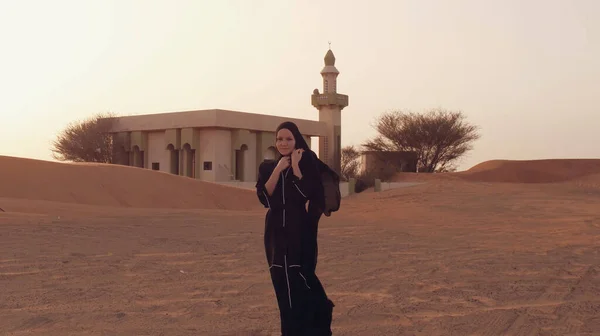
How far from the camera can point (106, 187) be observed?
19297mm

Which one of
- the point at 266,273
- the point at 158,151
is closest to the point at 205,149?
the point at 158,151

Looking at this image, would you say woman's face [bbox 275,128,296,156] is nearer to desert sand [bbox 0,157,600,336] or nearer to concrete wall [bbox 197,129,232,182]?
desert sand [bbox 0,157,600,336]

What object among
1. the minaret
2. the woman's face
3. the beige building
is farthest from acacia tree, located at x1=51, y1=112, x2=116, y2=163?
the woman's face

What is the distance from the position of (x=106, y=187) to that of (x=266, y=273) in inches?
551

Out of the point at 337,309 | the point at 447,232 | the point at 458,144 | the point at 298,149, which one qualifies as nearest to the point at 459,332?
the point at 337,309

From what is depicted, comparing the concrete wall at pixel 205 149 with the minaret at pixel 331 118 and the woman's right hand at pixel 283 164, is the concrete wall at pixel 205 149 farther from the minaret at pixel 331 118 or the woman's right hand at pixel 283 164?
the woman's right hand at pixel 283 164

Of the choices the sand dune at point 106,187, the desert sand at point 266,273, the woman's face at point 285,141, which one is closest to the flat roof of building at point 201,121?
the sand dune at point 106,187

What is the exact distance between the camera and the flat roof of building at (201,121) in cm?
3030

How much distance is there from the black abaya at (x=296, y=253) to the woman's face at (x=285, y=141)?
128 mm

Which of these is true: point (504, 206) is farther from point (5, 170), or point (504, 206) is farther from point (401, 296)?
point (5, 170)

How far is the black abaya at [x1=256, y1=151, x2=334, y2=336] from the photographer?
381 centimetres

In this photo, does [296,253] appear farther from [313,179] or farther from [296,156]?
[296,156]

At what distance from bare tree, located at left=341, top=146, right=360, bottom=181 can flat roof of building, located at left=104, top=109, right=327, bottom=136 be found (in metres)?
6.49

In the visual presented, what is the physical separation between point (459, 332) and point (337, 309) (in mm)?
1160
